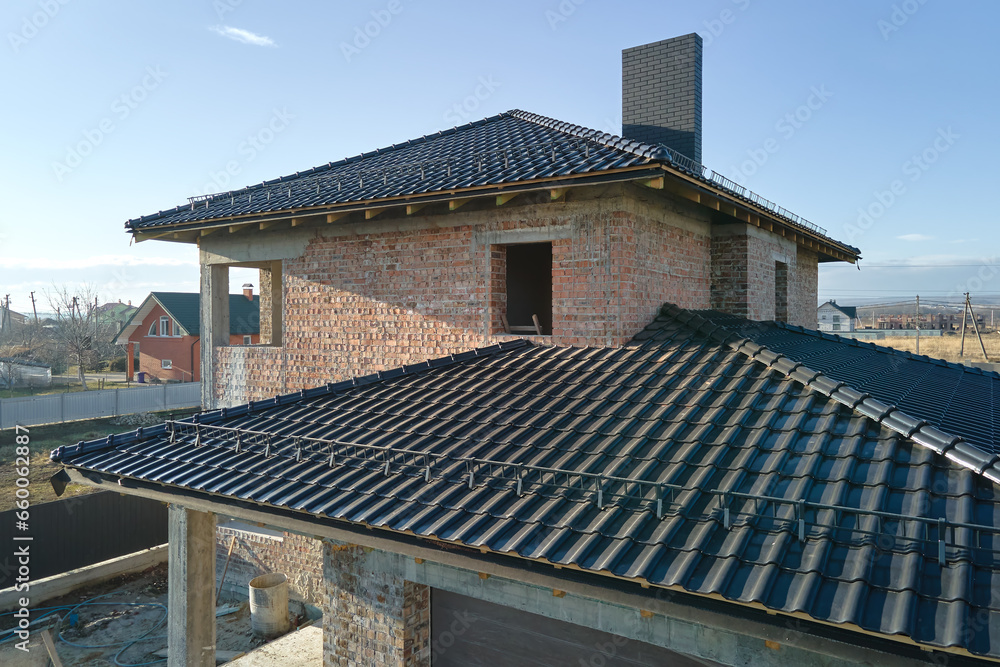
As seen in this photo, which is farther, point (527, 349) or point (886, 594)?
point (527, 349)

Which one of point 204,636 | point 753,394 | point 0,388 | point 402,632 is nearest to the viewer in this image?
point 753,394

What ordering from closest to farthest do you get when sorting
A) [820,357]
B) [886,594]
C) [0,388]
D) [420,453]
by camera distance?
[886,594] → [420,453] → [820,357] → [0,388]

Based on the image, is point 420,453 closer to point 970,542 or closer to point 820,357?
point 970,542

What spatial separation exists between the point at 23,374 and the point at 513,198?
4414 cm

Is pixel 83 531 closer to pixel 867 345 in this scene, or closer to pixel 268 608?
pixel 268 608

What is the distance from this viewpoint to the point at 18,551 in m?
11.5

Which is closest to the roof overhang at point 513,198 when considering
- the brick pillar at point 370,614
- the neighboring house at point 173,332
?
the brick pillar at point 370,614

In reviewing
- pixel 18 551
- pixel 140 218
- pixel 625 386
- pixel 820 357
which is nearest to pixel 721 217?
pixel 820 357

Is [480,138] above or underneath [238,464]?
above

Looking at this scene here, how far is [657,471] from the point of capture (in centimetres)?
425

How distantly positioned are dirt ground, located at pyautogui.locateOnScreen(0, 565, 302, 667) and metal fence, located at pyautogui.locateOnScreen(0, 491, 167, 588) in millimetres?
913

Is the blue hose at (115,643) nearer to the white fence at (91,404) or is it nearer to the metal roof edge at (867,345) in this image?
the metal roof edge at (867,345)

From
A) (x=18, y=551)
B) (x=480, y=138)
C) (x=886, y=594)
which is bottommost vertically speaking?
(x=18, y=551)

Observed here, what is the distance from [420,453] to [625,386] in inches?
85.8
